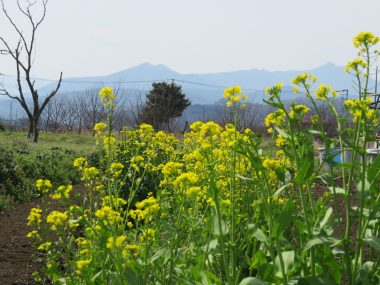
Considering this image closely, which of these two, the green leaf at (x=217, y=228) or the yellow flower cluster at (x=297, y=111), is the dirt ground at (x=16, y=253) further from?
the yellow flower cluster at (x=297, y=111)

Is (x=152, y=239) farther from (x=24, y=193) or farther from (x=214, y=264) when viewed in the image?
(x=24, y=193)

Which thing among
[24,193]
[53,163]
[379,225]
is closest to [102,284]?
[379,225]

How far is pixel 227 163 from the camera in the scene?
3490mm

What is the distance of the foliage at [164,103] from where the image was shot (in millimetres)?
24672

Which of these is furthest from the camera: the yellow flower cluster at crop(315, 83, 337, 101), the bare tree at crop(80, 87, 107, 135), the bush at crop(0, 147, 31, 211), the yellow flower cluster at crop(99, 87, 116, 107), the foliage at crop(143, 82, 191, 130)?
the bare tree at crop(80, 87, 107, 135)

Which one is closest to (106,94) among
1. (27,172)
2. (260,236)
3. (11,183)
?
(260,236)

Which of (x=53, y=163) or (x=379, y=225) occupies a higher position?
(x=379, y=225)

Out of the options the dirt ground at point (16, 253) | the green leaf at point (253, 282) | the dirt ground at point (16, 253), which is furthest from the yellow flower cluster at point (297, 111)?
the dirt ground at point (16, 253)

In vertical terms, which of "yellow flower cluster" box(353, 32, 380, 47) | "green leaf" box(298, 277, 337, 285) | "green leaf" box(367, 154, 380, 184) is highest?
"yellow flower cluster" box(353, 32, 380, 47)

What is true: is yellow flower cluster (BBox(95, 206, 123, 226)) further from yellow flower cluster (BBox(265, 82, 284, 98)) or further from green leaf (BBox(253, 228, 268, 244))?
yellow flower cluster (BBox(265, 82, 284, 98))

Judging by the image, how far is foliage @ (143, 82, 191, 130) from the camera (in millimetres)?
24672

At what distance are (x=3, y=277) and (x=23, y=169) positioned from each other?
496cm

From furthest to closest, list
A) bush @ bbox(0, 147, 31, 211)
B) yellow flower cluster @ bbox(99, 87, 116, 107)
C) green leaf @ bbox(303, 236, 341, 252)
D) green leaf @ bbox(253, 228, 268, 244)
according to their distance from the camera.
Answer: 1. bush @ bbox(0, 147, 31, 211)
2. yellow flower cluster @ bbox(99, 87, 116, 107)
3. green leaf @ bbox(253, 228, 268, 244)
4. green leaf @ bbox(303, 236, 341, 252)

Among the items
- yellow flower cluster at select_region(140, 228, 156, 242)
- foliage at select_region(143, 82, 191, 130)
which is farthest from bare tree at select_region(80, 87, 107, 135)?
yellow flower cluster at select_region(140, 228, 156, 242)
